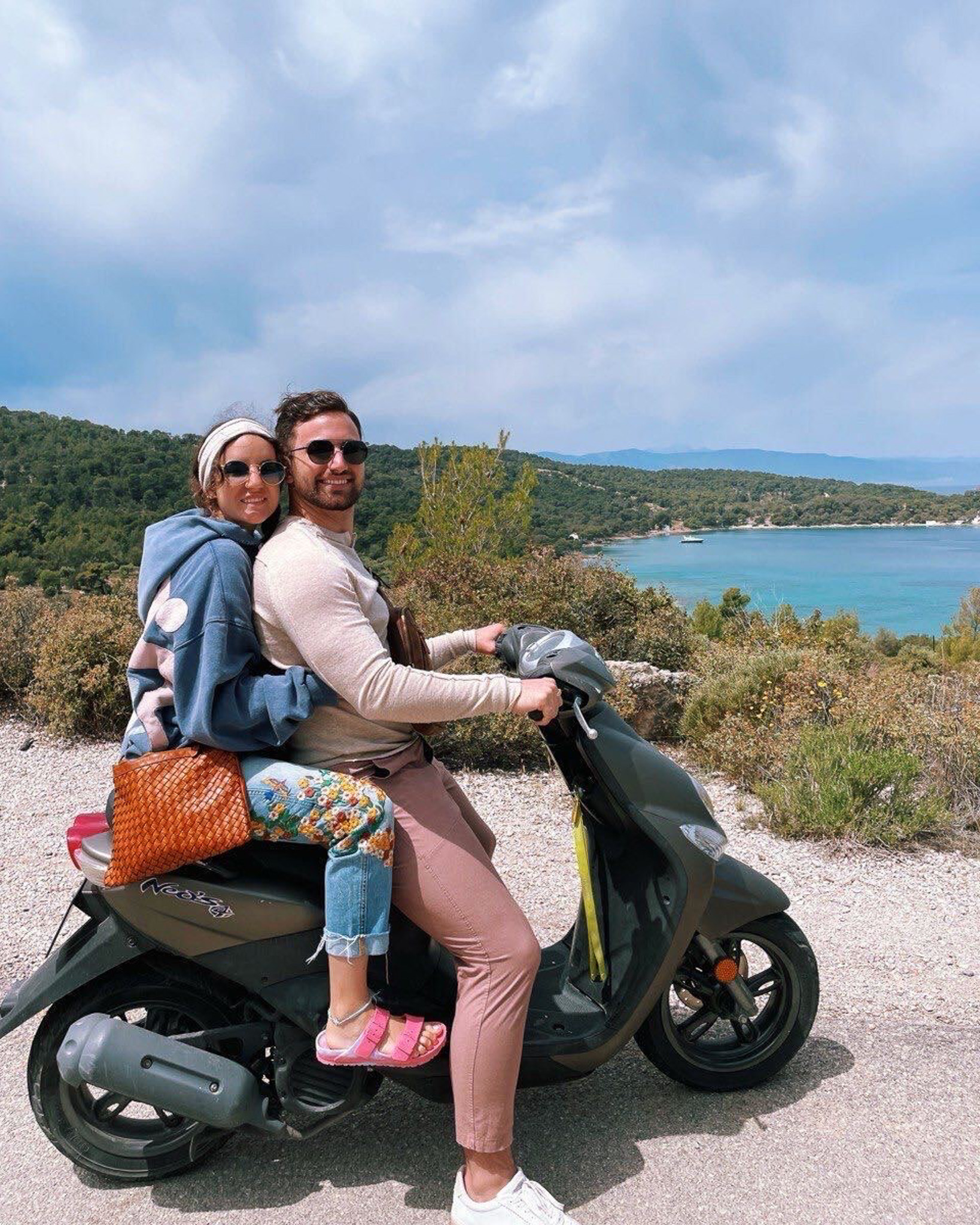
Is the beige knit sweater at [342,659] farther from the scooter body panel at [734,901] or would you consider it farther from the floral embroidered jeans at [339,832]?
the scooter body panel at [734,901]

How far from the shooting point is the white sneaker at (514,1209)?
6.61 ft

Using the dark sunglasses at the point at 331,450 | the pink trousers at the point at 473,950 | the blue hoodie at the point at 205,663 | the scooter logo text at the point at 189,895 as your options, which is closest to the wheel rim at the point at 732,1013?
the pink trousers at the point at 473,950

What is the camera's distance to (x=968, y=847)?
4707mm

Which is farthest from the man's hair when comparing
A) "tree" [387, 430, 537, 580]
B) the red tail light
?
"tree" [387, 430, 537, 580]

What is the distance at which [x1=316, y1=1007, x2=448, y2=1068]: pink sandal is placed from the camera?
209 centimetres

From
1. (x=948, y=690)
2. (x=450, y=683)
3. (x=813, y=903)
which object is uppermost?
(x=450, y=683)

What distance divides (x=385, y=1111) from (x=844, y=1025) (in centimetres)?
160

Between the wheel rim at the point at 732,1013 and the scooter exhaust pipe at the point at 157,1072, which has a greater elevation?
the scooter exhaust pipe at the point at 157,1072

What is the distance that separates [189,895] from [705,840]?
1.38m

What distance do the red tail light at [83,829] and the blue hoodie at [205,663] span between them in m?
0.22

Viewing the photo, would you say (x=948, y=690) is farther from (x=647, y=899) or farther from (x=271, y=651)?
(x=271, y=651)

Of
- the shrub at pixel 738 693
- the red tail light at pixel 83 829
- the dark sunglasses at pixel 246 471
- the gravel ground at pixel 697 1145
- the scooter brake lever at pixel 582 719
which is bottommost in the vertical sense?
the gravel ground at pixel 697 1145

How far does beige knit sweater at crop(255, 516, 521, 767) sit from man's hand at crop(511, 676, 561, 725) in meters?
0.02

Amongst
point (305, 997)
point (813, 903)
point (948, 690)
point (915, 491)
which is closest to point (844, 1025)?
point (813, 903)
